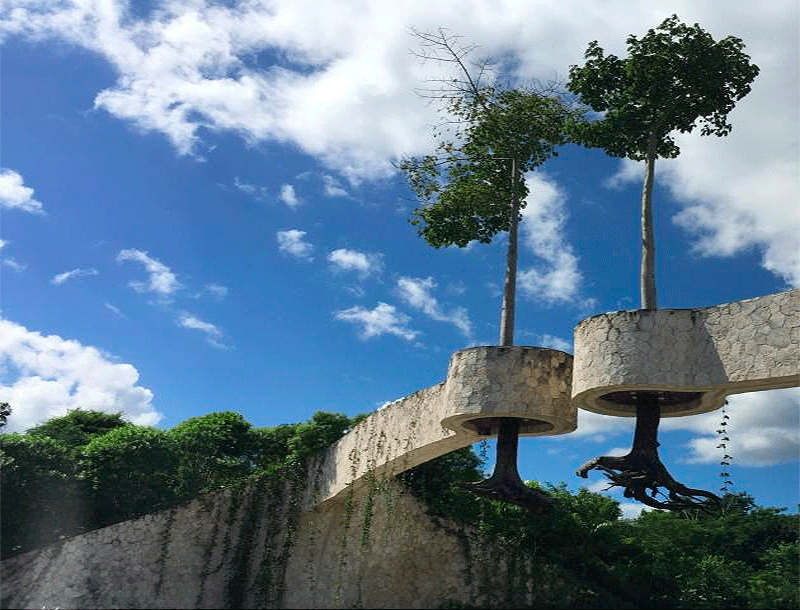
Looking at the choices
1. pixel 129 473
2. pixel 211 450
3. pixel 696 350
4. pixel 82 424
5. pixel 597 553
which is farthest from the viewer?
pixel 82 424

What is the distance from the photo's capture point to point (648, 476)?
1048 cm

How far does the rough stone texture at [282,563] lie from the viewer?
14.5 metres

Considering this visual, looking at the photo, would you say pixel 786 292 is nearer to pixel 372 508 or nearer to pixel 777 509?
pixel 372 508

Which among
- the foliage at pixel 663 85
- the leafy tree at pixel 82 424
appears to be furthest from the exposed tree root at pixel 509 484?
the leafy tree at pixel 82 424

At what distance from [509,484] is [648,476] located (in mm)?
1948

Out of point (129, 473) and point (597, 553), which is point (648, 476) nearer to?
point (597, 553)

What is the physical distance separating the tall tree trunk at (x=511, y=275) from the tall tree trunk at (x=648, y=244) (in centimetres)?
223

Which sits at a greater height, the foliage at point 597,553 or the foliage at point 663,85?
the foliage at point 663,85

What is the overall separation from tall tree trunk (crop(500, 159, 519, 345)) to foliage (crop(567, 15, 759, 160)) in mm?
1680

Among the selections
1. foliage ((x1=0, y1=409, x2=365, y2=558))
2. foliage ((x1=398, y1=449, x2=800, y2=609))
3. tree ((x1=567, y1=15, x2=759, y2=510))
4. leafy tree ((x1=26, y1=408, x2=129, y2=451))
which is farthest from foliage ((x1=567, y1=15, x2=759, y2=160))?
leafy tree ((x1=26, y1=408, x2=129, y2=451))

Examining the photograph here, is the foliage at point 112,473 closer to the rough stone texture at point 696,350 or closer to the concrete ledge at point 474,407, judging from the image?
the concrete ledge at point 474,407

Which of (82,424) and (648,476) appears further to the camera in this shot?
(82,424)

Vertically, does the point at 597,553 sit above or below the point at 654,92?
below

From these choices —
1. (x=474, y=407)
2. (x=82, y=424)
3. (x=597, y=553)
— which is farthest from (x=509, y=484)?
(x=82, y=424)
